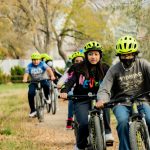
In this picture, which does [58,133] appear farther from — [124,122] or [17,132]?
[124,122]

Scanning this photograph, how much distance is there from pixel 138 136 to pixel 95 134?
1.06m

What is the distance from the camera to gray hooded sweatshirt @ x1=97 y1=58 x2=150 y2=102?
7.56m

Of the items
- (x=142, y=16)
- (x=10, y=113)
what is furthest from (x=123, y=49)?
(x=142, y=16)

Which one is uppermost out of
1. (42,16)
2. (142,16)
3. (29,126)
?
(42,16)

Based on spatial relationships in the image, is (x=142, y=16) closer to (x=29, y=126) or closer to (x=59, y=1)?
(x=29, y=126)

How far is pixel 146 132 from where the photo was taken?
7.04m

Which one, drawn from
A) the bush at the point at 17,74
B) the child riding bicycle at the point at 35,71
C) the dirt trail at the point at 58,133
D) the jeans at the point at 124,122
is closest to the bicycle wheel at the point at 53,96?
the dirt trail at the point at 58,133

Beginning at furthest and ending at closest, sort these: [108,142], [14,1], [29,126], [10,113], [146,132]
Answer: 1. [14,1]
2. [10,113]
3. [29,126]
4. [108,142]
5. [146,132]

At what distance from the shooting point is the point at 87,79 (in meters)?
8.75

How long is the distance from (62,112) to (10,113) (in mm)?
1789

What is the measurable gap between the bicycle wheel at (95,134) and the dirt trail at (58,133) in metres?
2.20

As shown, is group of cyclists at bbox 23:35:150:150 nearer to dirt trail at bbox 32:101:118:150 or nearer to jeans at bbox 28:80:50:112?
dirt trail at bbox 32:101:118:150

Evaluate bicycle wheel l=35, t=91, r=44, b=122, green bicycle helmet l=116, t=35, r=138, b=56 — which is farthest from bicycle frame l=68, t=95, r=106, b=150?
bicycle wheel l=35, t=91, r=44, b=122

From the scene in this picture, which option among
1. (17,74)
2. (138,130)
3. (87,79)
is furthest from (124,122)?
(17,74)
